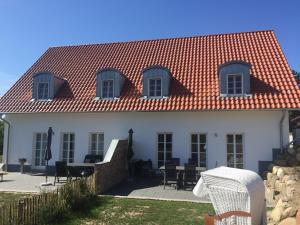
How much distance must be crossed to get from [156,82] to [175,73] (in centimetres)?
152

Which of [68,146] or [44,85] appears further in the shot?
[44,85]

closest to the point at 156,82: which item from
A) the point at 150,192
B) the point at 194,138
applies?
the point at 194,138

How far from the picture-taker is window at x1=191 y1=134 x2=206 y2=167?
56.7ft

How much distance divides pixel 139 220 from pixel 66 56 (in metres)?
17.3

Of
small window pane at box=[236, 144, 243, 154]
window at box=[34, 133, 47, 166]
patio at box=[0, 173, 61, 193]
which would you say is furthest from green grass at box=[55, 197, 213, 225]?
window at box=[34, 133, 47, 166]

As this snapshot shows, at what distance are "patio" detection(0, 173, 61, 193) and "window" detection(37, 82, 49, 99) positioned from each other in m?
4.80

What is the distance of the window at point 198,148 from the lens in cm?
1728

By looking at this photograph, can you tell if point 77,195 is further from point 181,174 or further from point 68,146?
point 68,146

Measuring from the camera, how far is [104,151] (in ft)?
61.6

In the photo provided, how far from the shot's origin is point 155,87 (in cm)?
1872

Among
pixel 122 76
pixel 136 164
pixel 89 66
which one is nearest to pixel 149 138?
pixel 136 164

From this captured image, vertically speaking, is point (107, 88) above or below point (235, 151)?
above

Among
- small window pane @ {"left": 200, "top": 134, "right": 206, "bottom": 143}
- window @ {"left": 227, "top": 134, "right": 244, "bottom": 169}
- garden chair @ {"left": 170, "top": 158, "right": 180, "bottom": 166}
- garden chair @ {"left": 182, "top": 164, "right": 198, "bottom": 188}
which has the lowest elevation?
garden chair @ {"left": 182, "top": 164, "right": 198, "bottom": 188}

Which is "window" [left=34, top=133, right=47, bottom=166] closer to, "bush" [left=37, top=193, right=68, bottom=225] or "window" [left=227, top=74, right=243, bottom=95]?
"bush" [left=37, top=193, right=68, bottom=225]
